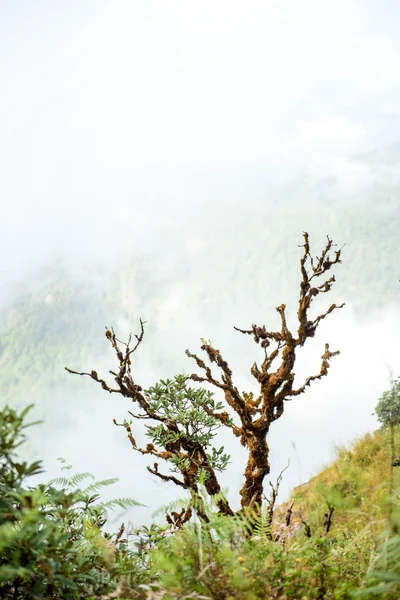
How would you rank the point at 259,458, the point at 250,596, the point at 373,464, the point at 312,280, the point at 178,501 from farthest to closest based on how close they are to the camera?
the point at 373,464, the point at 312,280, the point at 259,458, the point at 178,501, the point at 250,596

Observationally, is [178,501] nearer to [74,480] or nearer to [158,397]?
[74,480]

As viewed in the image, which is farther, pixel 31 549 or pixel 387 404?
pixel 387 404

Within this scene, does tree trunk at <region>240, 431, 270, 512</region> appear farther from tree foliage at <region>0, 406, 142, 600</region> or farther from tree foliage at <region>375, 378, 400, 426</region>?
tree foliage at <region>375, 378, 400, 426</region>

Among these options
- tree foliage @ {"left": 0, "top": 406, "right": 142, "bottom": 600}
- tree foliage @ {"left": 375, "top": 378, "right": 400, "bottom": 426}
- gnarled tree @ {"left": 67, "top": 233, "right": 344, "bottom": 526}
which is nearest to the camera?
tree foliage @ {"left": 0, "top": 406, "right": 142, "bottom": 600}

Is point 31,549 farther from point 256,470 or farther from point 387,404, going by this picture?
point 387,404

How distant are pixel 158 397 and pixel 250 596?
4.27 m

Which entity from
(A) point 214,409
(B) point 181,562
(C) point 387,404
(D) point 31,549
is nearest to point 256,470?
(A) point 214,409

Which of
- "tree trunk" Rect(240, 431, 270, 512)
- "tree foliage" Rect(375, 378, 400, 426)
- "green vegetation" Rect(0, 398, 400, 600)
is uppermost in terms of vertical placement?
"tree foliage" Rect(375, 378, 400, 426)

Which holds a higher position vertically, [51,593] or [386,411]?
[386,411]

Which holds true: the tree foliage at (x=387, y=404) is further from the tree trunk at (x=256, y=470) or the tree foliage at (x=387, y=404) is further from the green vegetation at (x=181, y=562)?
the green vegetation at (x=181, y=562)

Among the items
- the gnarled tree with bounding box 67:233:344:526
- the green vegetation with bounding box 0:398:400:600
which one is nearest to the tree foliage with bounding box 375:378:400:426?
the gnarled tree with bounding box 67:233:344:526

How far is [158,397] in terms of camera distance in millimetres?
5938

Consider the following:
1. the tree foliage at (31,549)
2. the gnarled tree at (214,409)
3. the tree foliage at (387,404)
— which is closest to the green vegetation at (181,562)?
the tree foliage at (31,549)

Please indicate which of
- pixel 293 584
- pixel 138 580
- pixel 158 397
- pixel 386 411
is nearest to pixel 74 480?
pixel 138 580
